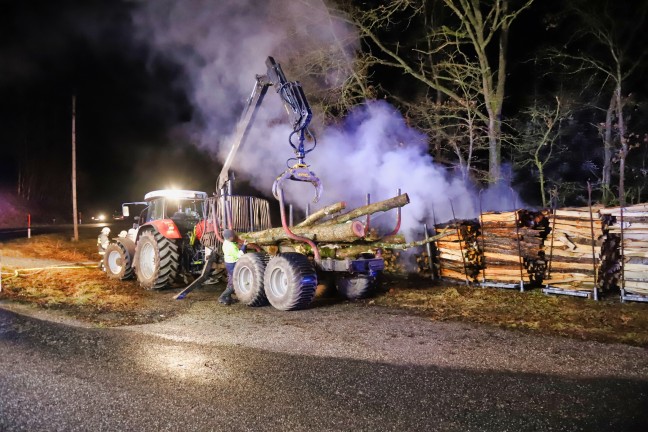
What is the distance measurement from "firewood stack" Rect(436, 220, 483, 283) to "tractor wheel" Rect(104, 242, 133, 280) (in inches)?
307

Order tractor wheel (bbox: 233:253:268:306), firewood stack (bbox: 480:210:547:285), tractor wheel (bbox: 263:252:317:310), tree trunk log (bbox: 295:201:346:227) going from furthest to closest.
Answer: firewood stack (bbox: 480:210:547:285), tree trunk log (bbox: 295:201:346:227), tractor wheel (bbox: 233:253:268:306), tractor wheel (bbox: 263:252:317:310)

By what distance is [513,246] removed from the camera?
10.3m

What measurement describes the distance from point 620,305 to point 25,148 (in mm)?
54044

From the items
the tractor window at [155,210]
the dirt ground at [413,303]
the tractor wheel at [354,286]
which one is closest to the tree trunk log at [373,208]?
the tractor wheel at [354,286]

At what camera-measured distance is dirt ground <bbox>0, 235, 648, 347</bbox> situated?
7.14m

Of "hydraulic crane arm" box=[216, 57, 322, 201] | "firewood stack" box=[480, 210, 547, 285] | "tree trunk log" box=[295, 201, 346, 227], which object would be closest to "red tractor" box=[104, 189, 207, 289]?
"hydraulic crane arm" box=[216, 57, 322, 201]

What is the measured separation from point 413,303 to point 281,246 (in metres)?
2.91

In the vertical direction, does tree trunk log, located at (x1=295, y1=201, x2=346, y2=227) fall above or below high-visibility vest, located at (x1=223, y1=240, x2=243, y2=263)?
above

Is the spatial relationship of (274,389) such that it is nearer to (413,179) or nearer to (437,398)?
(437,398)

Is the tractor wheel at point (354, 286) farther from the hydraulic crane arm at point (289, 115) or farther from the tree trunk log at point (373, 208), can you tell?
the hydraulic crane arm at point (289, 115)

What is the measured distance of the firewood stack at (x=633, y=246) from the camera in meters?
8.55

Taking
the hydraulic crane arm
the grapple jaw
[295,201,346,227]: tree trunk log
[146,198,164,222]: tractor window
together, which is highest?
the hydraulic crane arm

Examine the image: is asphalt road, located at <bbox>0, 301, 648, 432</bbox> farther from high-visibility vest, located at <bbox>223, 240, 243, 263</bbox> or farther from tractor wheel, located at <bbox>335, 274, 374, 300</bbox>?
high-visibility vest, located at <bbox>223, 240, 243, 263</bbox>

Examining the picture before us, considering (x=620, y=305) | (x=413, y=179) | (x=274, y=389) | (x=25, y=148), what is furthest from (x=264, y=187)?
(x=25, y=148)
